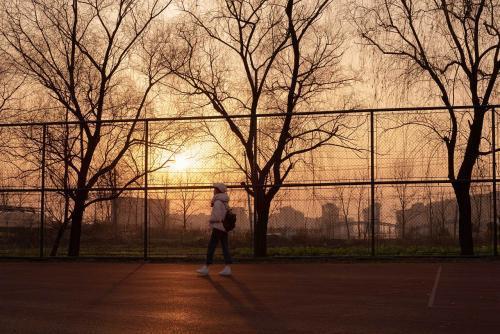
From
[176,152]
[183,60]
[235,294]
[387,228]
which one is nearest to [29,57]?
[183,60]

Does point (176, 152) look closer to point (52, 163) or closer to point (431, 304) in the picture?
point (52, 163)

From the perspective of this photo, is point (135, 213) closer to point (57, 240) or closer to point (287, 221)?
point (57, 240)

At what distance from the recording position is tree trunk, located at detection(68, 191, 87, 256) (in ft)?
64.0

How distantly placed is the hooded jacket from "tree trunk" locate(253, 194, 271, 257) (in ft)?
9.44

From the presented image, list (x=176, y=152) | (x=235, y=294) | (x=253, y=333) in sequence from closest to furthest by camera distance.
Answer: (x=253, y=333) → (x=235, y=294) → (x=176, y=152)

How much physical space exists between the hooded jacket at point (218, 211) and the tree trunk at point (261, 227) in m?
2.88

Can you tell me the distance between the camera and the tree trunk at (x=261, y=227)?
16.9 m

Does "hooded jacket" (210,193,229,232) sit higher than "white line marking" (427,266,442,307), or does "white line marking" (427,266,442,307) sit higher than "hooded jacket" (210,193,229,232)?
"hooded jacket" (210,193,229,232)

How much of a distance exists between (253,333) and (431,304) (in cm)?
285

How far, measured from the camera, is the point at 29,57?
24.9 meters

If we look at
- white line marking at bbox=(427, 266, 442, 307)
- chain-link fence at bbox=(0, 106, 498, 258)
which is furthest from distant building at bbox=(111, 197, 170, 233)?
white line marking at bbox=(427, 266, 442, 307)

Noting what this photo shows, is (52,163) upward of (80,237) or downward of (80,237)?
upward

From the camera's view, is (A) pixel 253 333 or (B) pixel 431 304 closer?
(A) pixel 253 333

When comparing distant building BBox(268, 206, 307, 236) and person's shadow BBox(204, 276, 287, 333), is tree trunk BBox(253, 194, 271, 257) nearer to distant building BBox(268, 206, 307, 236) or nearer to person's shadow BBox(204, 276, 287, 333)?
distant building BBox(268, 206, 307, 236)
